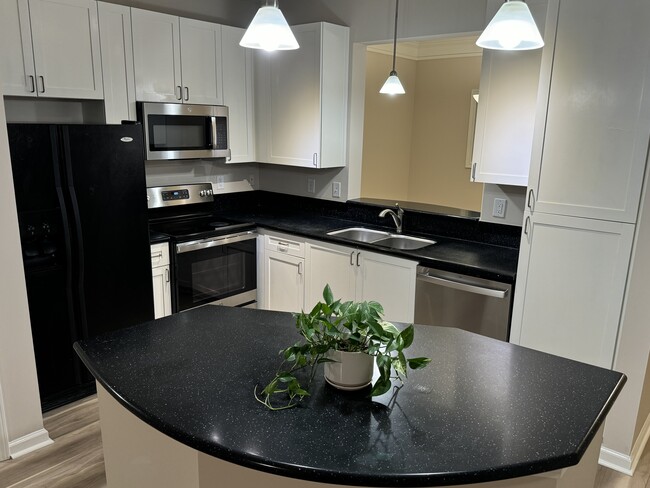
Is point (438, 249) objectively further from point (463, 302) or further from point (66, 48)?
point (66, 48)

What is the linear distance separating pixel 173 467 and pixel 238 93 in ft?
10.4

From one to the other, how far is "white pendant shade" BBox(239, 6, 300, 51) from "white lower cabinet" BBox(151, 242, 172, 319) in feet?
6.67

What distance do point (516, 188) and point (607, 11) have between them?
1162 mm

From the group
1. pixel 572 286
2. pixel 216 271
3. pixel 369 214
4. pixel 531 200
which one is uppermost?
pixel 531 200

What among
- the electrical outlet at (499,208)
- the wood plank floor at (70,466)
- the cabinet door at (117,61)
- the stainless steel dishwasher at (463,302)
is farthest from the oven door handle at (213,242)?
the electrical outlet at (499,208)

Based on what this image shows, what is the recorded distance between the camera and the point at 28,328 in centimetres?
255

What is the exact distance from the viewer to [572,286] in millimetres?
2527

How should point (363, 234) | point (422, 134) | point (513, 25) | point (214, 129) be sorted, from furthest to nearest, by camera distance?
1. point (422, 134)
2. point (363, 234)
3. point (214, 129)
4. point (513, 25)

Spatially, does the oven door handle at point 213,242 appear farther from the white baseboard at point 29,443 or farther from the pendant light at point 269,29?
the pendant light at point 269,29

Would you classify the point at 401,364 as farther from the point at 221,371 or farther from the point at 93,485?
the point at 93,485

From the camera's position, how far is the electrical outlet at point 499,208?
3260mm

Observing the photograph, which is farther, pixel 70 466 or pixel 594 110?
pixel 70 466

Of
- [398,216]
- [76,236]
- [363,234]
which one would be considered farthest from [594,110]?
[76,236]

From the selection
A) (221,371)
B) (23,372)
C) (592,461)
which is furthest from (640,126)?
(23,372)
